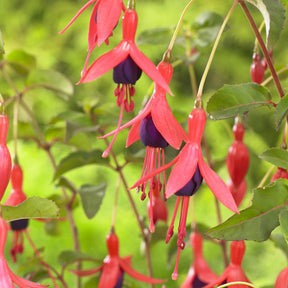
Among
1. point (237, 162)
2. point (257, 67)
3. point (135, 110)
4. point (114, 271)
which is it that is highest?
point (257, 67)

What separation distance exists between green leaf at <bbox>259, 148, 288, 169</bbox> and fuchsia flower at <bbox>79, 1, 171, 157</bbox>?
0.15m

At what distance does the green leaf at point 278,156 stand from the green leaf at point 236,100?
0.05m

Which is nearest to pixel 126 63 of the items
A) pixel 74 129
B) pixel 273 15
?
pixel 273 15

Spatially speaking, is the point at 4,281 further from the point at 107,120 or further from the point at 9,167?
the point at 107,120

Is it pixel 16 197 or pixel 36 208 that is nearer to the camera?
pixel 36 208

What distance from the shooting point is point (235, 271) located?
56 centimetres

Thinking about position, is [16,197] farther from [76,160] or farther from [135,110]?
[135,110]

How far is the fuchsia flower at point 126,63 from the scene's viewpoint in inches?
16.7

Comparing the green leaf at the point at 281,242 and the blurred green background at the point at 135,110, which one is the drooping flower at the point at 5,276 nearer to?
the green leaf at the point at 281,242

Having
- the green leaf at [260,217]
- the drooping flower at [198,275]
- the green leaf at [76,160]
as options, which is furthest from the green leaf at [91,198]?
the green leaf at [260,217]

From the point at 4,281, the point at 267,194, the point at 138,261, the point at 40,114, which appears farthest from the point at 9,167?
the point at 40,114

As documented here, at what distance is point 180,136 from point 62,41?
7.62ft

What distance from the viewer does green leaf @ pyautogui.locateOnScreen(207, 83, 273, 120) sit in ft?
1.69

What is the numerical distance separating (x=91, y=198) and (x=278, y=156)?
0.30m
